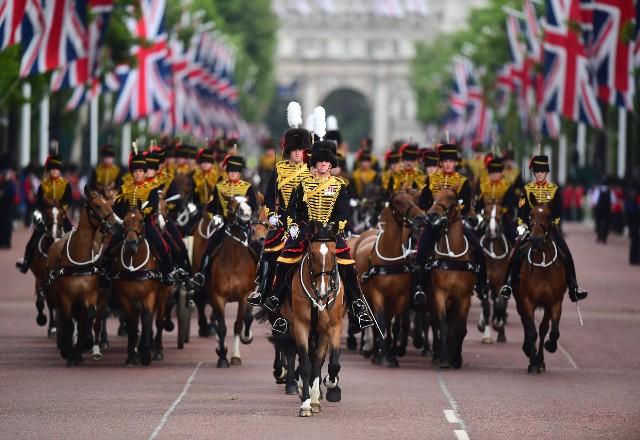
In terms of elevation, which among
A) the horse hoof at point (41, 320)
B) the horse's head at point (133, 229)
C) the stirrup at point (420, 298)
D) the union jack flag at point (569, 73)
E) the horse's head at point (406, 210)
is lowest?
the horse hoof at point (41, 320)

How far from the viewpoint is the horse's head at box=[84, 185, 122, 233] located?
21359 millimetres

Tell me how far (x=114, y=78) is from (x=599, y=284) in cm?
2669

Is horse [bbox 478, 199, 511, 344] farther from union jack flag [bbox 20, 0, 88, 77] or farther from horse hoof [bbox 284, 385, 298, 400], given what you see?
union jack flag [bbox 20, 0, 88, 77]

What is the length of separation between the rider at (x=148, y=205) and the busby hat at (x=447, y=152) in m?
3.37

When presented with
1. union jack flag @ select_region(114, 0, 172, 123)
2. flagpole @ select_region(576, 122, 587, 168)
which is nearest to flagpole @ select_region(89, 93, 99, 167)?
union jack flag @ select_region(114, 0, 172, 123)

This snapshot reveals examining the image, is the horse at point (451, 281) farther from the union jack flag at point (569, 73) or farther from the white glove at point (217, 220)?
the union jack flag at point (569, 73)

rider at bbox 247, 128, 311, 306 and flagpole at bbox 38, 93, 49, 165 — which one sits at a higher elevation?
flagpole at bbox 38, 93, 49, 165

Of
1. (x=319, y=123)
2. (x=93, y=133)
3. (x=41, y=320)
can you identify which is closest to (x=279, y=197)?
(x=319, y=123)

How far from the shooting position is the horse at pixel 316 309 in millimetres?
17094

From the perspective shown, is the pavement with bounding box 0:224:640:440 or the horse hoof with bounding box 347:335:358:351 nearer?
the pavement with bounding box 0:224:640:440

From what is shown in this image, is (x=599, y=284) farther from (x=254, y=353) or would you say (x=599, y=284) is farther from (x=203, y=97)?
(x=203, y=97)

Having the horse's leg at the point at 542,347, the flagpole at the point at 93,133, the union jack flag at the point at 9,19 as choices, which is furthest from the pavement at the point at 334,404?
the flagpole at the point at 93,133

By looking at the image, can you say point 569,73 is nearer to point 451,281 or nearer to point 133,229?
point 451,281

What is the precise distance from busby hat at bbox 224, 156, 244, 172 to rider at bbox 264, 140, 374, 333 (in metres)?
4.89
